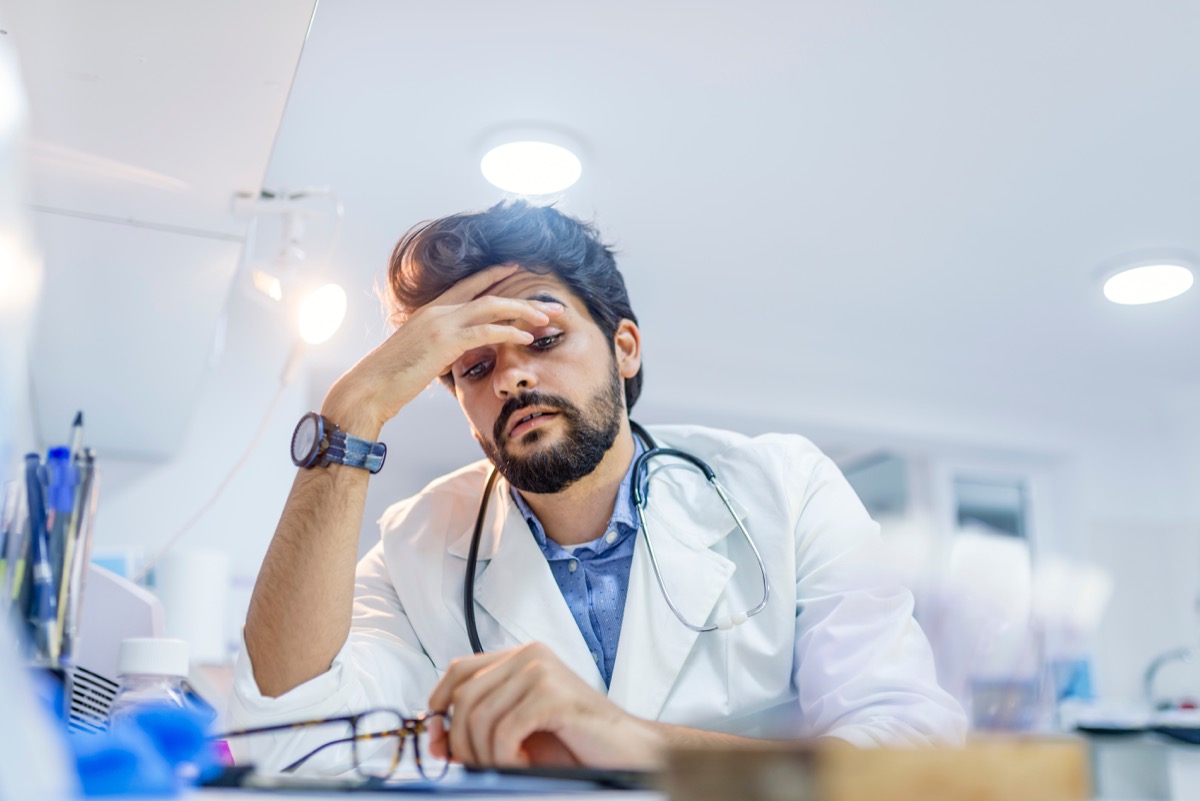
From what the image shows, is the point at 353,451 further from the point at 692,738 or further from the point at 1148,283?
the point at 1148,283

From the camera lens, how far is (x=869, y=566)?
49.6 inches

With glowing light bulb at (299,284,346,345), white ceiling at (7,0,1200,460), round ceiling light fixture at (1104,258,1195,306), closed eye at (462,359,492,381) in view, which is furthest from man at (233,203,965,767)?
round ceiling light fixture at (1104,258,1195,306)

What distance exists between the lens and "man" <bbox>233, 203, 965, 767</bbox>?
112 cm

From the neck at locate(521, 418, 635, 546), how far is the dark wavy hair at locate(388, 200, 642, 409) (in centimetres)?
22

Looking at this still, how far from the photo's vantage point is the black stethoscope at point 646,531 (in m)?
1.26

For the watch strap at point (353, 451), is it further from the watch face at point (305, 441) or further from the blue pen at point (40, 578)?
the blue pen at point (40, 578)

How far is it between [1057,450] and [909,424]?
782 mm

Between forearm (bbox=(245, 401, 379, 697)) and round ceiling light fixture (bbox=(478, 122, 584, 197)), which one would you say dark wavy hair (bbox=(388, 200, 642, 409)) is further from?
round ceiling light fixture (bbox=(478, 122, 584, 197))

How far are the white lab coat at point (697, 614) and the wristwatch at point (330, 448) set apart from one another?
23 cm

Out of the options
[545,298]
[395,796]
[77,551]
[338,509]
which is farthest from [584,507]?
[395,796]

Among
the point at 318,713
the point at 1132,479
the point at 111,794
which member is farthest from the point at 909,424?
the point at 111,794

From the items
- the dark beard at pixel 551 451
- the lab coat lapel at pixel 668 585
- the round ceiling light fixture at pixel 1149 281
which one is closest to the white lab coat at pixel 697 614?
the lab coat lapel at pixel 668 585

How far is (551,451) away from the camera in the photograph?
4.51 feet

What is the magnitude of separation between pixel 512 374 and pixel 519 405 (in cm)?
5
